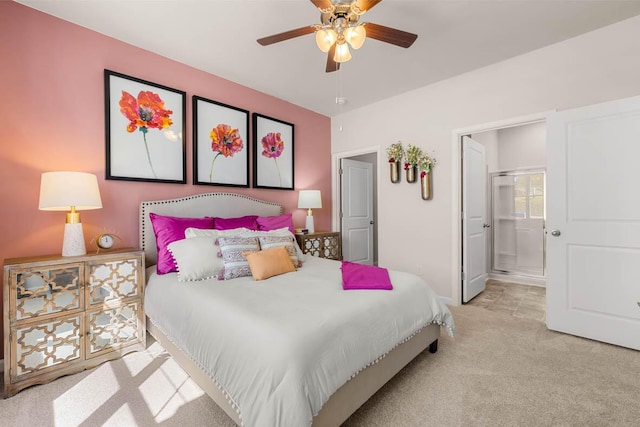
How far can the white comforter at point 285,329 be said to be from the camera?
1.16 meters

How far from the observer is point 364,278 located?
203 cm

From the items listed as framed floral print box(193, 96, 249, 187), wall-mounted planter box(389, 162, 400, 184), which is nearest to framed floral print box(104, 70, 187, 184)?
framed floral print box(193, 96, 249, 187)

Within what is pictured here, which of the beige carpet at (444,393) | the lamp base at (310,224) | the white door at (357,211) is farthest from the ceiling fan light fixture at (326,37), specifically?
the white door at (357,211)

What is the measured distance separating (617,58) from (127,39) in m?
4.32

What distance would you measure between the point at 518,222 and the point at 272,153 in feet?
14.1

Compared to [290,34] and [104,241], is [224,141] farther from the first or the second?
[290,34]

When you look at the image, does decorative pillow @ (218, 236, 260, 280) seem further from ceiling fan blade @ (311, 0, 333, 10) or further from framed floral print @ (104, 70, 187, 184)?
ceiling fan blade @ (311, 0, 333, 10)

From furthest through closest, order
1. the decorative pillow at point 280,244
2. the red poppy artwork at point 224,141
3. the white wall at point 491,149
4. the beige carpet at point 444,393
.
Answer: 1. the white wall at point 491,149
2. the red poppy artwork at point 224,141
3. the decorative pillow at point 280,244
4. the beige carpet at point 444,393

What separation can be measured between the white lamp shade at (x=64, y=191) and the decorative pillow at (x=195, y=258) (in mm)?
686

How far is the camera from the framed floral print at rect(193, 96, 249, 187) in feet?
10.0

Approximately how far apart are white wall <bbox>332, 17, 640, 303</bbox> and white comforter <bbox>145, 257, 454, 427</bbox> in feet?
5.06

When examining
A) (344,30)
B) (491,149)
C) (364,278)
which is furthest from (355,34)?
(491,149)

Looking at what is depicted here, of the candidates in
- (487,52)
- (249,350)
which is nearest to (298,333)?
(249,350)

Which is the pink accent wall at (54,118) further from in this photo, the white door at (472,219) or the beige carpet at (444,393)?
the white door at (472,219)
